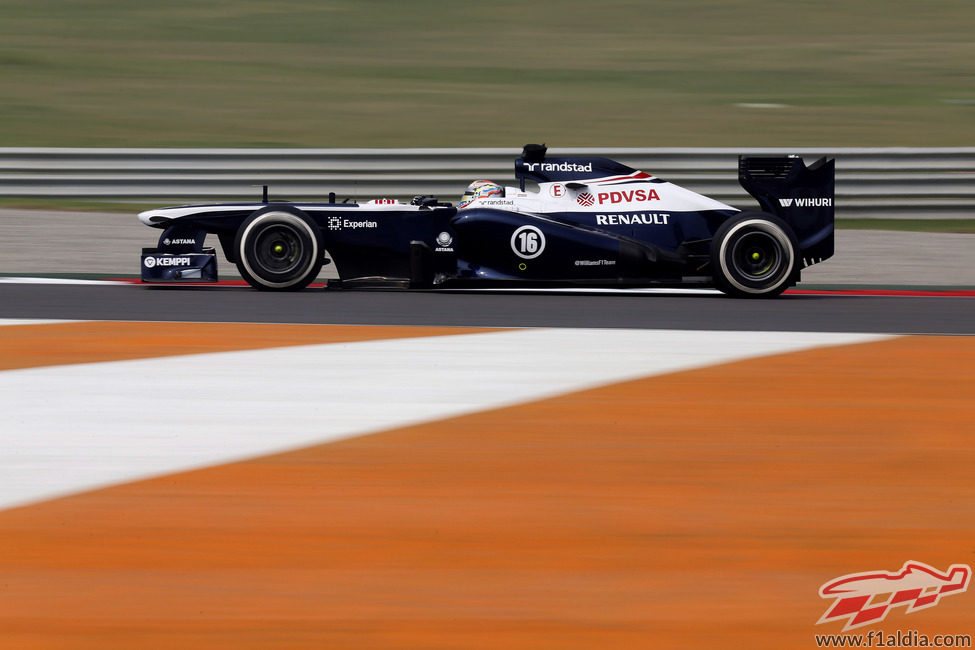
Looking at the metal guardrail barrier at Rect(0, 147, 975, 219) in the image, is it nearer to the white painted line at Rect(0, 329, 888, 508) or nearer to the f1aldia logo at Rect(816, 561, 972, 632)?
the white painted line at Rect(0, 329, 888, 508)

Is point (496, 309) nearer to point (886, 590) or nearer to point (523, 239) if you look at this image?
point (523, 239)

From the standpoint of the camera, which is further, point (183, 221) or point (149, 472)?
point (183, 221)

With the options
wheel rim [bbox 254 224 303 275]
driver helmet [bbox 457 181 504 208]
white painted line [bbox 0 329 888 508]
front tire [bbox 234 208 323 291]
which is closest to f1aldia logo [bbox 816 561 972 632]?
white painted line [bbox 0 329 888 508]

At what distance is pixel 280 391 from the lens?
575cm

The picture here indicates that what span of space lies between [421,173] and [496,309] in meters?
4.93

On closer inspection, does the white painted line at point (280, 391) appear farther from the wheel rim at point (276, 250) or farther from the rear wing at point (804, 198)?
the wheel rim at point (276, 250)

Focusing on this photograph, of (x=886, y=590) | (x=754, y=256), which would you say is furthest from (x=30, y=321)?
(x=886, y=590)

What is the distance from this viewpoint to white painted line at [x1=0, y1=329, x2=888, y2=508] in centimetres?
464

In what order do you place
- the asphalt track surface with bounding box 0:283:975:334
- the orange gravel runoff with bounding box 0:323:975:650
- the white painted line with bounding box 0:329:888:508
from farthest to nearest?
the asphalt track surface with bounding box 0:283:975:334 < the white painted line with bounding box 0:329:888:508 < the orange gravel runoff with bounding box 0:323:975:650

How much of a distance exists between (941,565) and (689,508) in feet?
2.59
